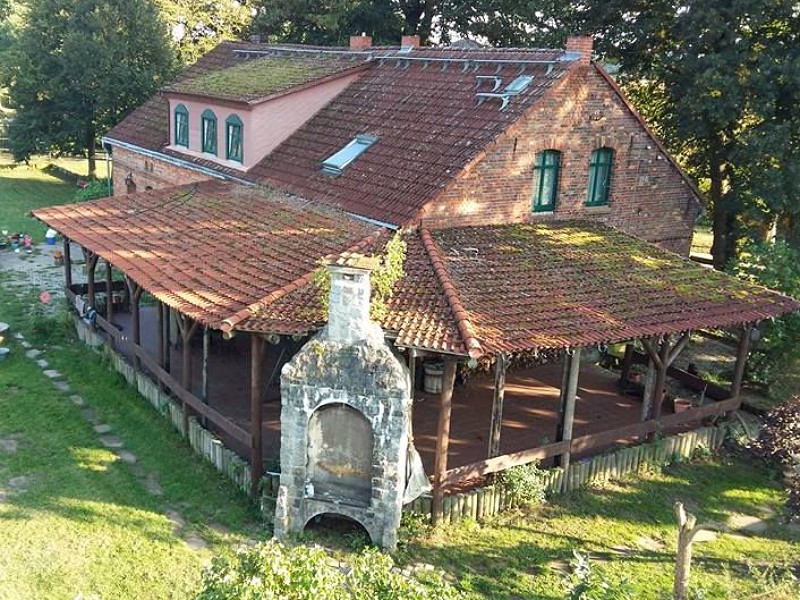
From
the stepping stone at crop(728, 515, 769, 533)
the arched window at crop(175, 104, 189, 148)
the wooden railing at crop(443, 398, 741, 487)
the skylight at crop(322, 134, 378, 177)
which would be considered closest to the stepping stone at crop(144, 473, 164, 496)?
the wooden railing at crop(443, 398, 741, 487)

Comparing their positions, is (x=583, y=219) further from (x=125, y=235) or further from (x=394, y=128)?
(x=125, y=235)

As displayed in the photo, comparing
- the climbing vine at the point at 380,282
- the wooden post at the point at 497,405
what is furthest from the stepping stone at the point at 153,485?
the wooden post at the point at 497,405

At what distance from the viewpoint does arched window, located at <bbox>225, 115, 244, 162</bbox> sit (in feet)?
72.7

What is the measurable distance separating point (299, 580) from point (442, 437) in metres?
6.26

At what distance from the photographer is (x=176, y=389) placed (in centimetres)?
1611

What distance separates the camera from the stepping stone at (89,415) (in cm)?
1666

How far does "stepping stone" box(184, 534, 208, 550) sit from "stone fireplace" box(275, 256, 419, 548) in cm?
117

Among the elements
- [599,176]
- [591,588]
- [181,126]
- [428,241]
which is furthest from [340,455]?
[181,126]

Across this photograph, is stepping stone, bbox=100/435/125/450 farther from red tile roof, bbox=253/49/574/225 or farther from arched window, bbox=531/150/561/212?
arched window, bbox=531/150/561/212

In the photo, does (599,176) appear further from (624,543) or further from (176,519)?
(176,519)

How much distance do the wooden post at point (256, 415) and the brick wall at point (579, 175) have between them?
4.88 m

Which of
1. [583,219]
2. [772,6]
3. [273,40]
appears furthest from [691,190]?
[273,40]

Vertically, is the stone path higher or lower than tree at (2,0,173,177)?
lower

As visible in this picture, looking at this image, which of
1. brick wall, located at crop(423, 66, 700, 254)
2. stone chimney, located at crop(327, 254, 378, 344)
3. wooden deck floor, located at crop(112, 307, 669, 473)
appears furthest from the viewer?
brick wall, located at crop(423, 66, 700, 254)
